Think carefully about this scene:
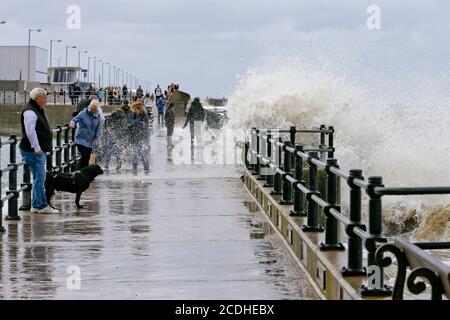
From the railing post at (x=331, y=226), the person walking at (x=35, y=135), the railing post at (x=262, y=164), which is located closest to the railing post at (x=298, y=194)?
the railing post at (x=331, y=226)

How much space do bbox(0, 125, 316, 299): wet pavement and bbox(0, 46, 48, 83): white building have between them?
111874 millimetres

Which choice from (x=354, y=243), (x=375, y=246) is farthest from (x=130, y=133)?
(x=375, y=246)

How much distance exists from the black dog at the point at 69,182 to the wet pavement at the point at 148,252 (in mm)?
320

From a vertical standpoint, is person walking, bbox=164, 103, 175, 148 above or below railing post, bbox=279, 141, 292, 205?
above

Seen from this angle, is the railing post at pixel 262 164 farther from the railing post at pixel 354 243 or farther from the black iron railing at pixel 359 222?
the railing post at pixel 354 243

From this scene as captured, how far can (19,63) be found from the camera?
12762 cm

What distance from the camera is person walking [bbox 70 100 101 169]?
17.7 meters

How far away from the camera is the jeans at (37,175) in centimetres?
1361

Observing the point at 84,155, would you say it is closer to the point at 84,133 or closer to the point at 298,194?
the point at 84,133

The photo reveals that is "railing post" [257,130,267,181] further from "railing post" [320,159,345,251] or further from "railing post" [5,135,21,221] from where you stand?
"railing post" [320,159,345,251]

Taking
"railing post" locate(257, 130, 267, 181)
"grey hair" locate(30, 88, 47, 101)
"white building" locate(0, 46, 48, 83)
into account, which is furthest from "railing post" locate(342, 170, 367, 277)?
"white building" locate(0, 46, 48, 83)

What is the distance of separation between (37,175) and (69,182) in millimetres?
1130
